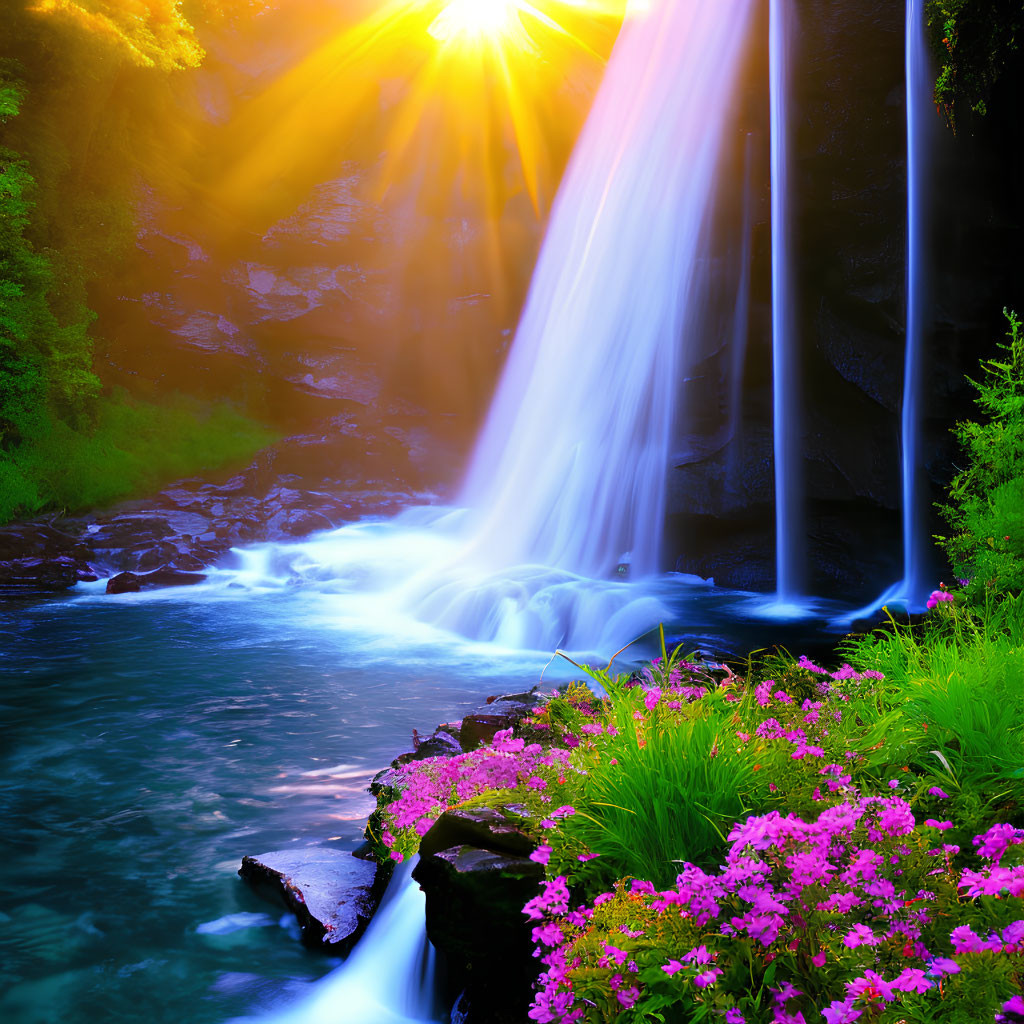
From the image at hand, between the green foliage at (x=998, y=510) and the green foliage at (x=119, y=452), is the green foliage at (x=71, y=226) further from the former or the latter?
the green foliage at (x=998, y=510)

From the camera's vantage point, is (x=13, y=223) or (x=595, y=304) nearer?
(x=13, y=223)

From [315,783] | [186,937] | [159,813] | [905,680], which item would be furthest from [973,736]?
[159,813]

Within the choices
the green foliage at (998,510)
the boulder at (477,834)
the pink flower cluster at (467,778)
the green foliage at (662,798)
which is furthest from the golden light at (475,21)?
the green foliage at (662,798)

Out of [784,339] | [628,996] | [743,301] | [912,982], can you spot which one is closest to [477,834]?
Answer: [628,996]

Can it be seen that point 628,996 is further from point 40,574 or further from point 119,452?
point 119,452

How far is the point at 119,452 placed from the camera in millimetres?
21672

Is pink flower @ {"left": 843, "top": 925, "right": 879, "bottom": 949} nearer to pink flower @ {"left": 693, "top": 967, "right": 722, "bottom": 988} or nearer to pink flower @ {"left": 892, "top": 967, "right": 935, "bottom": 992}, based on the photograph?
pink flower @ {"left": 892, "top": 967, "right": 935, "bottom": 992}

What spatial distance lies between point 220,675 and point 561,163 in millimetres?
22018

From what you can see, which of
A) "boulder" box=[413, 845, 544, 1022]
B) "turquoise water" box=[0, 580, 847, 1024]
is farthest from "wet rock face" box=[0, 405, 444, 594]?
"boulder" box=[413, 845, 544, 1022]

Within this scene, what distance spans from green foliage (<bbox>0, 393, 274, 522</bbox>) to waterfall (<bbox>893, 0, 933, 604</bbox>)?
59.9 feet

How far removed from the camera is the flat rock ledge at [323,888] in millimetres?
4223

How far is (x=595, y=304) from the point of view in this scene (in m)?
18.8

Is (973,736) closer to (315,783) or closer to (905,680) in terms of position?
(905,680)

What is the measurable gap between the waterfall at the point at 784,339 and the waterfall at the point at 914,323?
2127 millimetres
